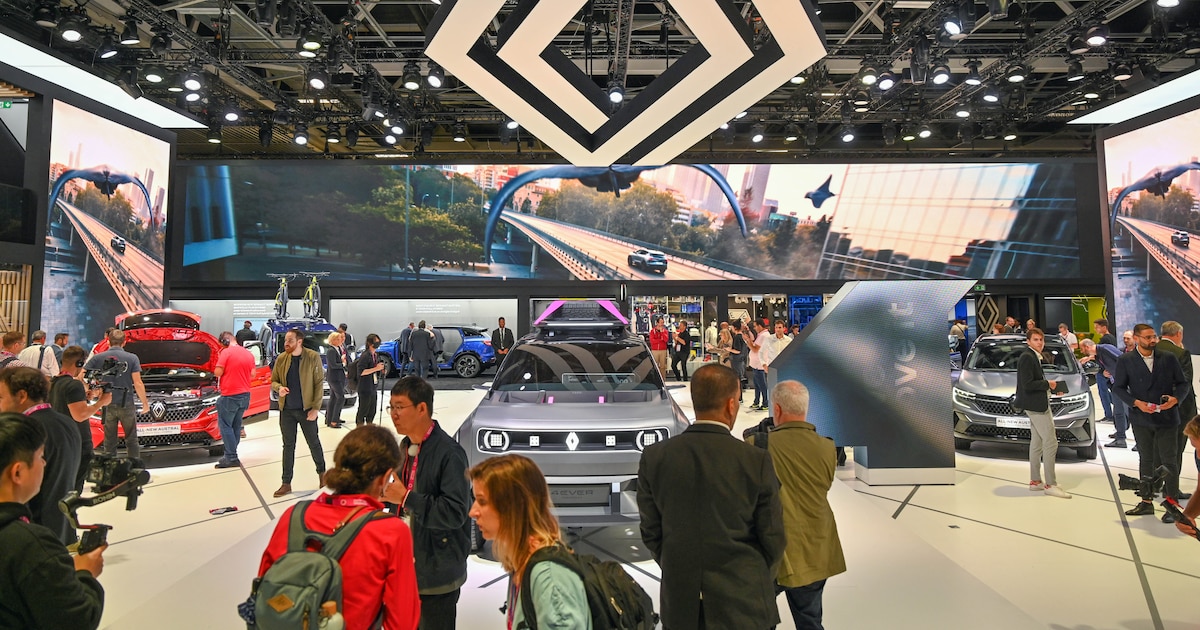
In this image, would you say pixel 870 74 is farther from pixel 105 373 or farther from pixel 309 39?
pixel 105 373

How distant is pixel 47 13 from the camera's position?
892cm

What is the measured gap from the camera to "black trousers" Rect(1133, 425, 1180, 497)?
524 cm

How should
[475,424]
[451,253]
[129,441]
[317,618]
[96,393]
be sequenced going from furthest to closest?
[451,253]
[129,441]
[96,393]
[475,424]
[317,618]

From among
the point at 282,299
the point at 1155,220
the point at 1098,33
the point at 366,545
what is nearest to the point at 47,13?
the point at 282,299

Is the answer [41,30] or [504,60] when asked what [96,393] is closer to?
[504,60]

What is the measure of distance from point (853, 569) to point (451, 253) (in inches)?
569

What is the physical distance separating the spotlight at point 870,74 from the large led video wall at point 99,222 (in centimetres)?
1345

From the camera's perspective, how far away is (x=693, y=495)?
2074 mm

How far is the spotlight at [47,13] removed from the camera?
8.86 meters

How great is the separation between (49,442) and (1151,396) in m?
6.93

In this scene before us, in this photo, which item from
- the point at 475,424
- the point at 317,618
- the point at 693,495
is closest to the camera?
the point at 317,618

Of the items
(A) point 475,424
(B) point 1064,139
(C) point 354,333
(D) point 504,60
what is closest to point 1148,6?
(B) point 1064,139

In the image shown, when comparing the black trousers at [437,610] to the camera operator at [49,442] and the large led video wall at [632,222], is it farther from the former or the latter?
the large led video wall at [632,222]

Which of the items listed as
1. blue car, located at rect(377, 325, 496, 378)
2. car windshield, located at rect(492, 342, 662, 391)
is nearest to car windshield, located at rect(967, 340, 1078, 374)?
car windshield, located at rect(492, 342, 662, 391)
